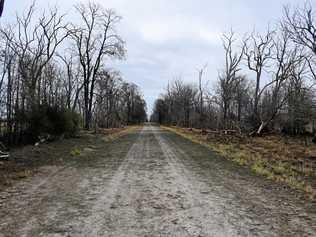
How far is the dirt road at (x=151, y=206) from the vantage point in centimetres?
500

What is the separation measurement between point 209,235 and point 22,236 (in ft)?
7.97

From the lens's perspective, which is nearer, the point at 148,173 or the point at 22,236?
the point at 22,236

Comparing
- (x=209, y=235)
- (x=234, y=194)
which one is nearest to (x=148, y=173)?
(x=234, y=194)

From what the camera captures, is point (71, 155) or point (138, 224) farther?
point (71, 155)

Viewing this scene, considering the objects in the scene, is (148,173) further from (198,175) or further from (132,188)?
(132,188)

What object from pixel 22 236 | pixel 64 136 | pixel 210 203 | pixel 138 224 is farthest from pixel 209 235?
pixel 64 136

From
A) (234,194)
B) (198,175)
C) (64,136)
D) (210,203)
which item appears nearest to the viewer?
(210,203)

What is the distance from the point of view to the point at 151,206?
20.8 ft

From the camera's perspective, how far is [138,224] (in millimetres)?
5199

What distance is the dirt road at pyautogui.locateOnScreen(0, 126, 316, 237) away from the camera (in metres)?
5.00

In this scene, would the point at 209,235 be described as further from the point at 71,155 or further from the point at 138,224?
the point at 71,155

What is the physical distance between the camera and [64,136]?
24.9m

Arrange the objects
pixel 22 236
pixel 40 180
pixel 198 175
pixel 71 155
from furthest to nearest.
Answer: pixel 71 155
pixel 198 175
pixel 40 180
pixel 22 236

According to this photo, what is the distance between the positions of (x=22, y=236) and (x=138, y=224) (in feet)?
5.17
